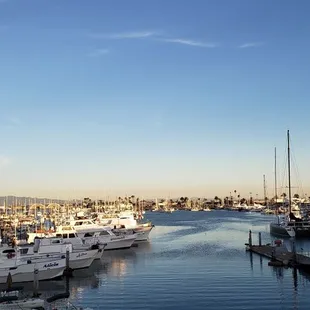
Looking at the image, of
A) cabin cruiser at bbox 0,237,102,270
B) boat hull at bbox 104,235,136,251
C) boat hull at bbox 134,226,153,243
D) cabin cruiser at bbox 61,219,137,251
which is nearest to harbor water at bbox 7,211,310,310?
cabin cruiser at bbox 0,237,102,270

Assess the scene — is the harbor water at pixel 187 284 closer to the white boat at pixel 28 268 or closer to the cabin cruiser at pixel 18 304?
the white boat at pixel 28 268

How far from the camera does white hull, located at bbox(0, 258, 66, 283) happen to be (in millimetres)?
45763

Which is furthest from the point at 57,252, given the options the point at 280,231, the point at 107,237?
the point at 280,231

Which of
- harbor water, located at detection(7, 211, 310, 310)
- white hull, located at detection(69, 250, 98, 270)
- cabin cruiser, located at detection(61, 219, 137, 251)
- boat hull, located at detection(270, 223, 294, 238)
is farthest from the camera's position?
boat hull, located at detection(270, 223, 294, 238)

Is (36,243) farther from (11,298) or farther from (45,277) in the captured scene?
(11,298)

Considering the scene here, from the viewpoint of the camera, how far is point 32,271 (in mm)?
46500

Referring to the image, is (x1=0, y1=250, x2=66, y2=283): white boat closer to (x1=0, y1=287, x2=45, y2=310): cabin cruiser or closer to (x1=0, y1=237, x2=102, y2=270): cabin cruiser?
(x1=0, y1=237, x2=102, y2=270): cabin cruiser

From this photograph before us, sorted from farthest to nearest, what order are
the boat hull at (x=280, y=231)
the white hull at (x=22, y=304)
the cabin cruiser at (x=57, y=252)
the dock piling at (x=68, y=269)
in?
the boat hull at (x=280, y=231) → the cabin cruiser at (x=57, y=252) → the dock piling at (x=68, y=269) → the white hull at (x=22, y=304)

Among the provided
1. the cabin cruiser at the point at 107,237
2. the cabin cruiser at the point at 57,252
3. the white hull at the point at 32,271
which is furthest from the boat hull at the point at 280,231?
the white hull at the point at 32,271

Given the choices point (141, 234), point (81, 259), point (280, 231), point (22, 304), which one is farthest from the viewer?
point (280, 231)

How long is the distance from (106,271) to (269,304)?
72.6ft

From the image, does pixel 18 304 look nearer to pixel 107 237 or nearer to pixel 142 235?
pixel 107 237

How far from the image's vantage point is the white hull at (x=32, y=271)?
150ft

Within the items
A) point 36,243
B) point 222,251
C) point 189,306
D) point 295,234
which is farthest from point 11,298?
point 295,234
